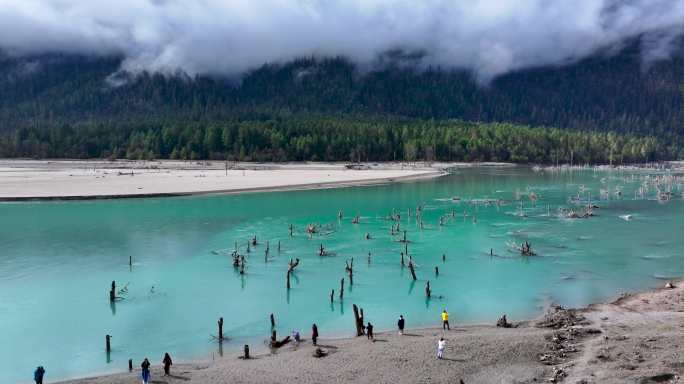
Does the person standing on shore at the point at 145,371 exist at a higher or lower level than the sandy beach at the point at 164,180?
lower

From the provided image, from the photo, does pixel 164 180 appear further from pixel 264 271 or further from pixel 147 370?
pixel 147 370

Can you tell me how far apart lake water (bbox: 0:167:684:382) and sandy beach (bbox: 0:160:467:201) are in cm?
1503

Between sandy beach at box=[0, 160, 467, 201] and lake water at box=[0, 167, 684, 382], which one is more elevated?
sandy beach at box=[0, 160, 467, 201]

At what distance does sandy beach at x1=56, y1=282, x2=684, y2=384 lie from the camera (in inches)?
1028

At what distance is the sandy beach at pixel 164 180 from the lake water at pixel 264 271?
15.0 metres

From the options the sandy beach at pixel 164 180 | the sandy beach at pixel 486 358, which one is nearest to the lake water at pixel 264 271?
the sandy beach at pixel 486 358

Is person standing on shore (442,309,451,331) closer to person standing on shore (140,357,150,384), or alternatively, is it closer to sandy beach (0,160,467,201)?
person standing on shore (140,357,150,384)

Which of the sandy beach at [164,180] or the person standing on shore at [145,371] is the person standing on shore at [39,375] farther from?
the sandy beach at [164,180]

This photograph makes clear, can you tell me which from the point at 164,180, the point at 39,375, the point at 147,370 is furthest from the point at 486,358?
the point at 164,180

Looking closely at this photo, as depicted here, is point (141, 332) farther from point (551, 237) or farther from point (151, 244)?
point (551, 237)

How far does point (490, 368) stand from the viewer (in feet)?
90.0

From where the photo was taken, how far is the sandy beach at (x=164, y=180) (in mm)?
109125

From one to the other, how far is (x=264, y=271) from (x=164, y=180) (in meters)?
91.4

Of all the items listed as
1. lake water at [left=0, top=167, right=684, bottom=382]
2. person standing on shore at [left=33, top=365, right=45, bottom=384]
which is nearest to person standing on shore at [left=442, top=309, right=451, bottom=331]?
lake water at [left=0, top=167, right=684, bottom=382]
